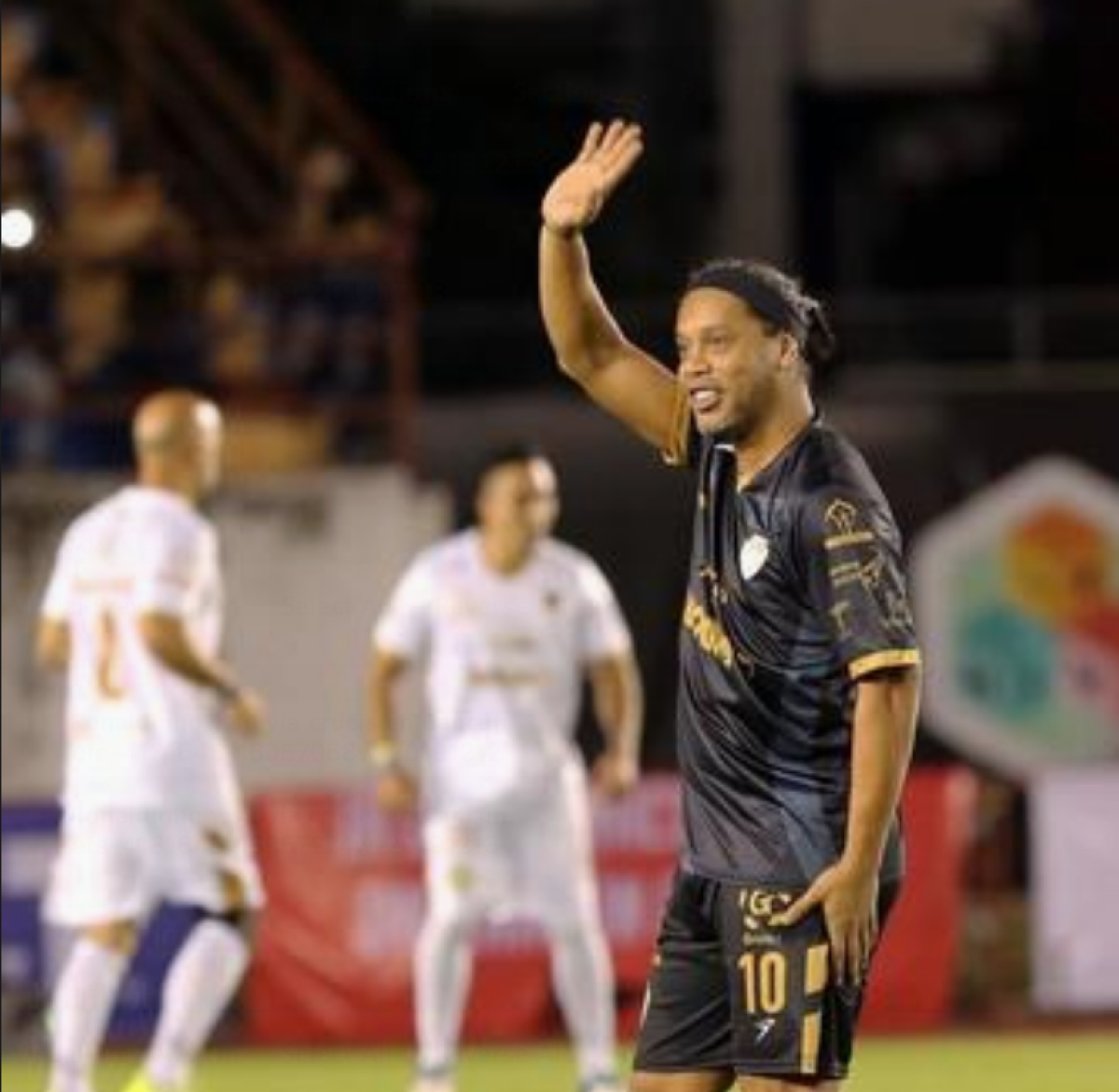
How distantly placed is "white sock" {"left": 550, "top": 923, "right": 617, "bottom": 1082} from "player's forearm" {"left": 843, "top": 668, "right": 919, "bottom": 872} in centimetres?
595

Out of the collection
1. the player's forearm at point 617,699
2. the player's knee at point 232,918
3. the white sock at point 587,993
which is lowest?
the white sock at point 587,993

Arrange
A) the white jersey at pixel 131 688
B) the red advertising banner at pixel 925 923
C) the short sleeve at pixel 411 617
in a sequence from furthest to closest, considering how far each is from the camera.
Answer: the red advertising banner at pixel 925 923 → the short sleeve at pixel 411 617 → the white jersey at pixel 131 688

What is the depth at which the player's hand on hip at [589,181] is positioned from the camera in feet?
29.1

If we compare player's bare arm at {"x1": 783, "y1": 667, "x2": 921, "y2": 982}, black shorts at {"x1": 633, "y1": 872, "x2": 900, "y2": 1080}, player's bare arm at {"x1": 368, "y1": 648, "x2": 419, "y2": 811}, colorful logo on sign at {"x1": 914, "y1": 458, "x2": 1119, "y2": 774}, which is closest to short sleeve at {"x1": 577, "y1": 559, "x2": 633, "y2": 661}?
player's bare arm at {"x1": 368, "y1": 648, "x2": 419, "y2": 811}

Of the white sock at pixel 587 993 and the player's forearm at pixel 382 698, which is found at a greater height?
the player's forearm at pixel 382 698

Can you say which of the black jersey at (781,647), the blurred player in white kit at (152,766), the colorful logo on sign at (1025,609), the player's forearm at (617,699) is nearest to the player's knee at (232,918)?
the blurred player in white kit at (152,766)

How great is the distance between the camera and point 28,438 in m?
20.3

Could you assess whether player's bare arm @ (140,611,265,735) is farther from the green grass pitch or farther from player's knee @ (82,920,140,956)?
the green grass pitch

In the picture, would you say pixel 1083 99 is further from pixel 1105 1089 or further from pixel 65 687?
pixel 1105 1089

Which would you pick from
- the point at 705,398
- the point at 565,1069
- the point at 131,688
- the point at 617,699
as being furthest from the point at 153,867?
the point at 705,398

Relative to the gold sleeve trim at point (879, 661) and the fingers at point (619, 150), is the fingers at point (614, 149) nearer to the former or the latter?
the fingers at point (619, 150)

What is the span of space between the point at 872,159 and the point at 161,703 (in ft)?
53.4

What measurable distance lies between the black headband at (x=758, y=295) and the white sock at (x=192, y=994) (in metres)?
4.97

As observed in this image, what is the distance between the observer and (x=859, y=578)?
8.33 m
